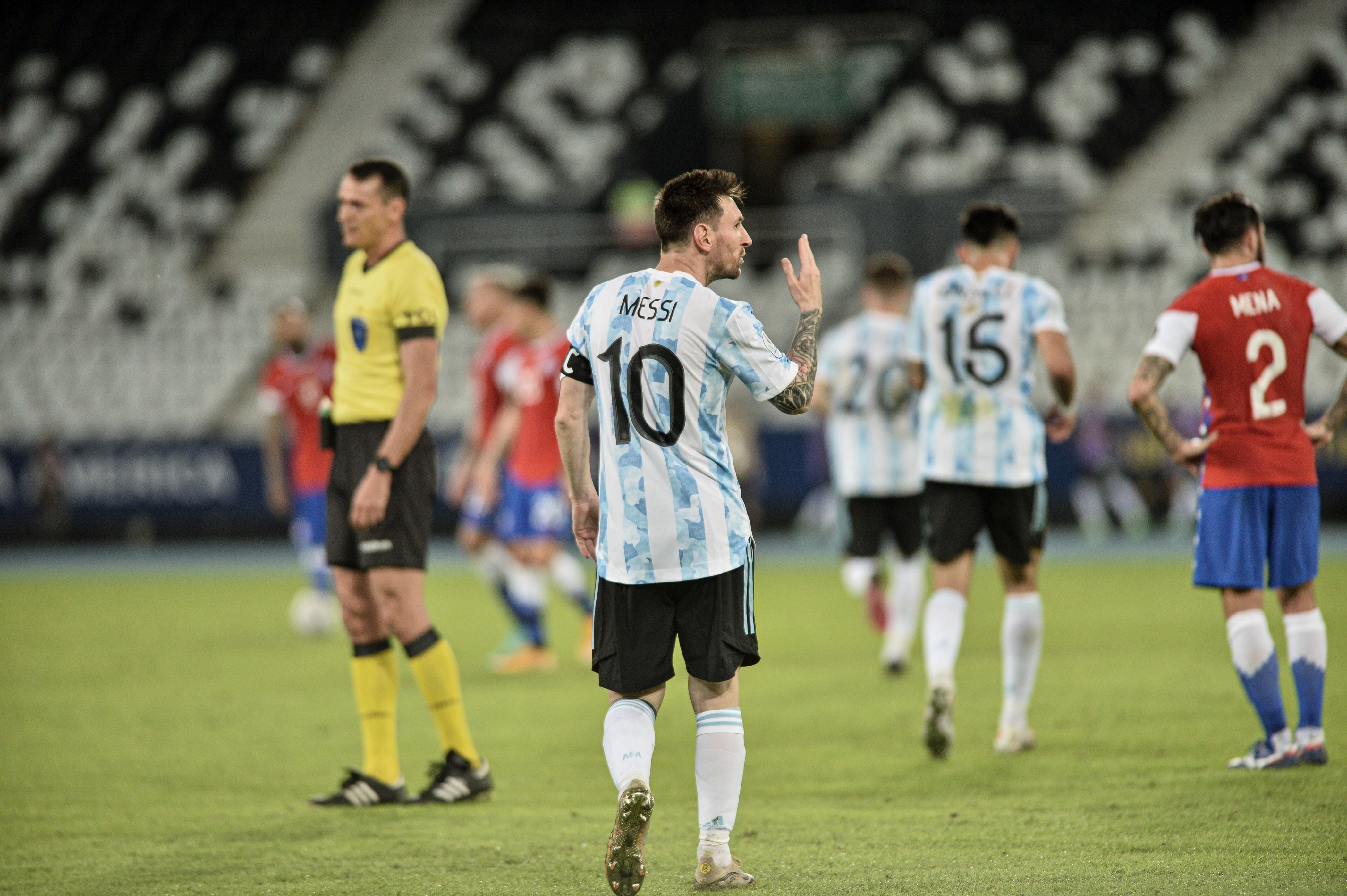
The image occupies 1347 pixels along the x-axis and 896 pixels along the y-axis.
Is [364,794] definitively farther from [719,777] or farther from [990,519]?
[990,519]

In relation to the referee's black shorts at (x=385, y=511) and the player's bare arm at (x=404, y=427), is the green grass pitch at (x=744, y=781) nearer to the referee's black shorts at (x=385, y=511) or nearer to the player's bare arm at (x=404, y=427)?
the referee's black shorts at (x=385, y=511)

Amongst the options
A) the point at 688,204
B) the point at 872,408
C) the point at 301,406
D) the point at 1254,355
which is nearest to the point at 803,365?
the point at 688,204

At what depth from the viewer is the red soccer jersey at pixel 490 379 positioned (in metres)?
9.81

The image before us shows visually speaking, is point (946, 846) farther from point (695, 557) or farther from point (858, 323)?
point (858, 323)

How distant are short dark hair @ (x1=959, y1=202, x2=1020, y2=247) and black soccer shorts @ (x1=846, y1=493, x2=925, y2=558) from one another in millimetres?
2963

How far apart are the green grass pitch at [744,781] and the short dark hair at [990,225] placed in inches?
88.9

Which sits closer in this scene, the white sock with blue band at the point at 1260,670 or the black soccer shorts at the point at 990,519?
the white sock with blue band at the point at 1260,670

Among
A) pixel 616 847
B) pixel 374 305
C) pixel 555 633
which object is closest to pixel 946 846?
pixel 616 847

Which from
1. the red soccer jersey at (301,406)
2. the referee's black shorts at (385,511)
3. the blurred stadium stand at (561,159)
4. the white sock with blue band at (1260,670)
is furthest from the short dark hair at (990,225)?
the blurred stadium stand at (561,159)

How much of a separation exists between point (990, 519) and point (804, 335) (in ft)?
8.33

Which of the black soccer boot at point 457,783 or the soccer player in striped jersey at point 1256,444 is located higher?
the soccer player in striped jersey at point 1256,444

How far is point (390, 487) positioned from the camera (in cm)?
549

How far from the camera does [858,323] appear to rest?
31.0 feet

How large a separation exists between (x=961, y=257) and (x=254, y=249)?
2128 cm
